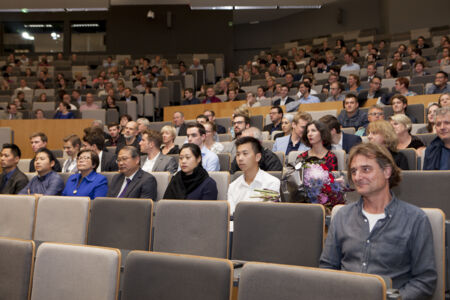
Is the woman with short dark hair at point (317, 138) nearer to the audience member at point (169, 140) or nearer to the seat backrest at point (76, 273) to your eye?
the audience member at point (169, 140)

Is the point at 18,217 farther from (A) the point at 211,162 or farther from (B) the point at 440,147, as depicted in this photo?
(B) the point at 440,147

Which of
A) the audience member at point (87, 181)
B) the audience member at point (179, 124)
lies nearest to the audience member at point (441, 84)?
the audience member at point (179, 124)

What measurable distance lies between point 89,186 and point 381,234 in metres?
2.41

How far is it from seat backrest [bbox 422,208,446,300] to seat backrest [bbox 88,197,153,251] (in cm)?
127

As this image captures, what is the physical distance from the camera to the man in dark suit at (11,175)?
3947 millimetres

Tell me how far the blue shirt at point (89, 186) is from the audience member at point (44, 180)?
0.24 feet

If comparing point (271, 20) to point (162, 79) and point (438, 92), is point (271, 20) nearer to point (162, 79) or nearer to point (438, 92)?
point (162, 79)

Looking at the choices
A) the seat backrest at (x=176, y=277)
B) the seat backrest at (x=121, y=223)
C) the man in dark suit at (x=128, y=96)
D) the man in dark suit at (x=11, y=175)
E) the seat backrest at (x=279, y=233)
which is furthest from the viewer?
the man in dark suit at (x=128, y=96)

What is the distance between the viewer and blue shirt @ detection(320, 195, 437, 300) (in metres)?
1.58

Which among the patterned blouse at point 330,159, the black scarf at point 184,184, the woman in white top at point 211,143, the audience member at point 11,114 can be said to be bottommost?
the black scarf at point 184,184

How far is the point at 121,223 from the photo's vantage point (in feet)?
8.20

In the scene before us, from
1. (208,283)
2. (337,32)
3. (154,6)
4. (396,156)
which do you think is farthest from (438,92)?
(154,6)

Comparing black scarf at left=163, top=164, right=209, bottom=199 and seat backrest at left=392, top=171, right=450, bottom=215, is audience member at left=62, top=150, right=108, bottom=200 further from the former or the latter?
seat backrest at left=392, top=171, right=450, bottom=215

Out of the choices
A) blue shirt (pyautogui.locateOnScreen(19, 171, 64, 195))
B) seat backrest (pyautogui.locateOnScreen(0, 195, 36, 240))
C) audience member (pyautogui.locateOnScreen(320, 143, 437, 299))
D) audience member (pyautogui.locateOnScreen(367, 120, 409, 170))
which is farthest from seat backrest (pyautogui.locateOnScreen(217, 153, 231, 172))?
audience member (pyautogui.locateOnScreen(320, 143, 437, 299))
